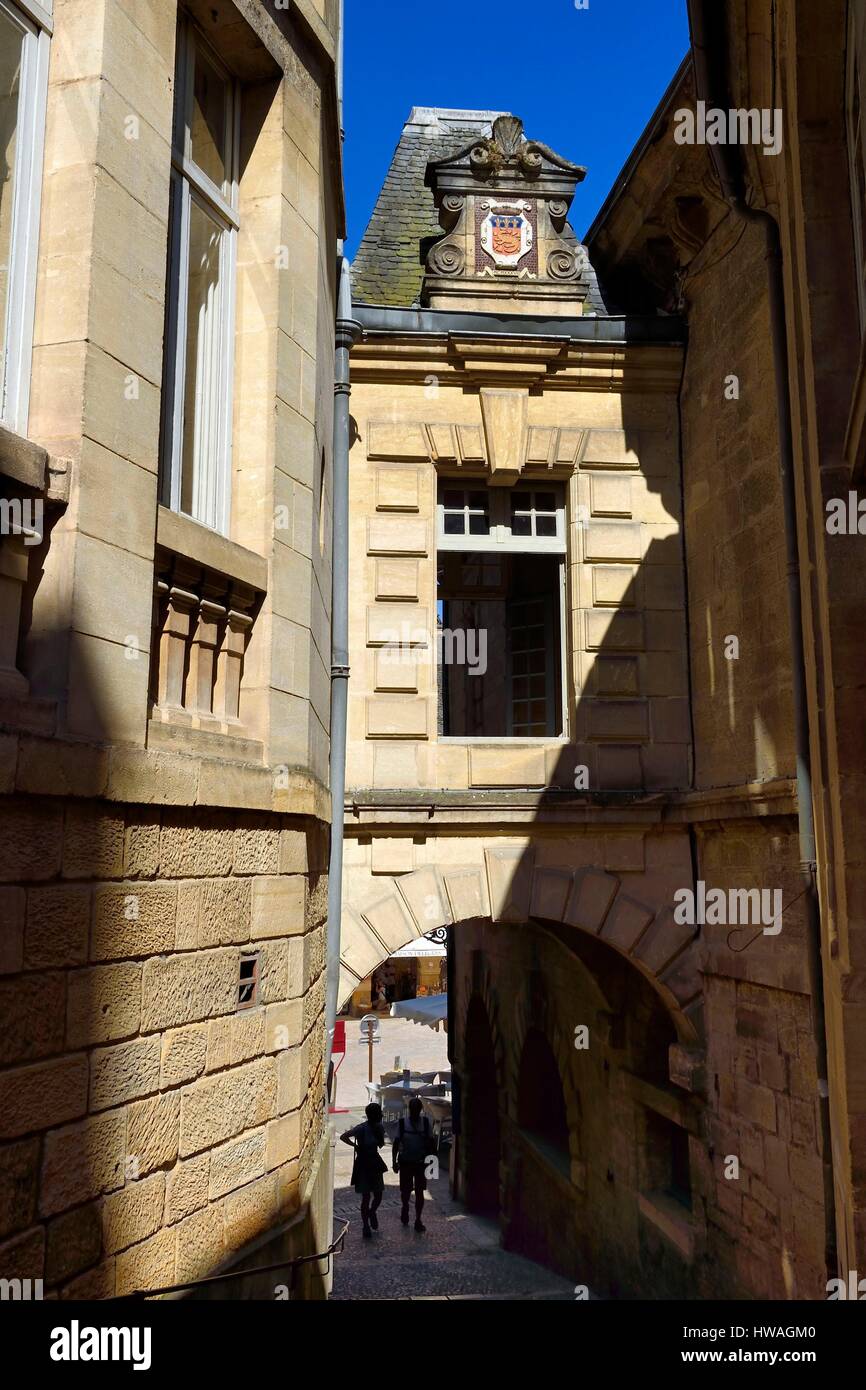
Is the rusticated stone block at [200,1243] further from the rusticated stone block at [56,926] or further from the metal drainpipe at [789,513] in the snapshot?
the metal drainpipe at [789,513]

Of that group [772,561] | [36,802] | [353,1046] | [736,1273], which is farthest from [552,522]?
[353,1046]

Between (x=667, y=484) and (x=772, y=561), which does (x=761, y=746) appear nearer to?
(x=772, y=561)

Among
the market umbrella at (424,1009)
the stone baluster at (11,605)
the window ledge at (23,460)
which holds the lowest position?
→ the market umbrella at (424,1009)

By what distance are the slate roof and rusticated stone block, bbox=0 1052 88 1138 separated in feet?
25.0

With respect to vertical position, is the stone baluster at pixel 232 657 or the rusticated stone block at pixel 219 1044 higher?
the stone baluster at pixel 232 657

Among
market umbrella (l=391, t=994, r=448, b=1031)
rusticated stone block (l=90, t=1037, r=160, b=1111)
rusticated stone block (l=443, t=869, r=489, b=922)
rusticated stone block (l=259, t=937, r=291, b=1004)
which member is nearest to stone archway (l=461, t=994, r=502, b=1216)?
market umbrella (l=391, t=994, r=448, b=1031)

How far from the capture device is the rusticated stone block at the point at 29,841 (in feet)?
9.87

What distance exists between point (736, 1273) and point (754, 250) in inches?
270

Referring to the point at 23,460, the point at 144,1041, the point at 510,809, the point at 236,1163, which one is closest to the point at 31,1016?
the point at 144,1041

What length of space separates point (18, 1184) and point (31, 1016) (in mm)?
410

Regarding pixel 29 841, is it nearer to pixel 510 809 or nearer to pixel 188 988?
pixel 188 988

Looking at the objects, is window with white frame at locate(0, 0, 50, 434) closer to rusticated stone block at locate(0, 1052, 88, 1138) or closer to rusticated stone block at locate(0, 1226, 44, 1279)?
rusticated stone block at locate(0, 1052, 88, 1138)

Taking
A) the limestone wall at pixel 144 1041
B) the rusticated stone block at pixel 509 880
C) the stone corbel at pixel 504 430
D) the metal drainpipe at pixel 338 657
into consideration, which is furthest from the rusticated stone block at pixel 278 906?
the stone corbel at pixel 504 430

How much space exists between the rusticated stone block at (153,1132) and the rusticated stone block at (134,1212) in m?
0.05
